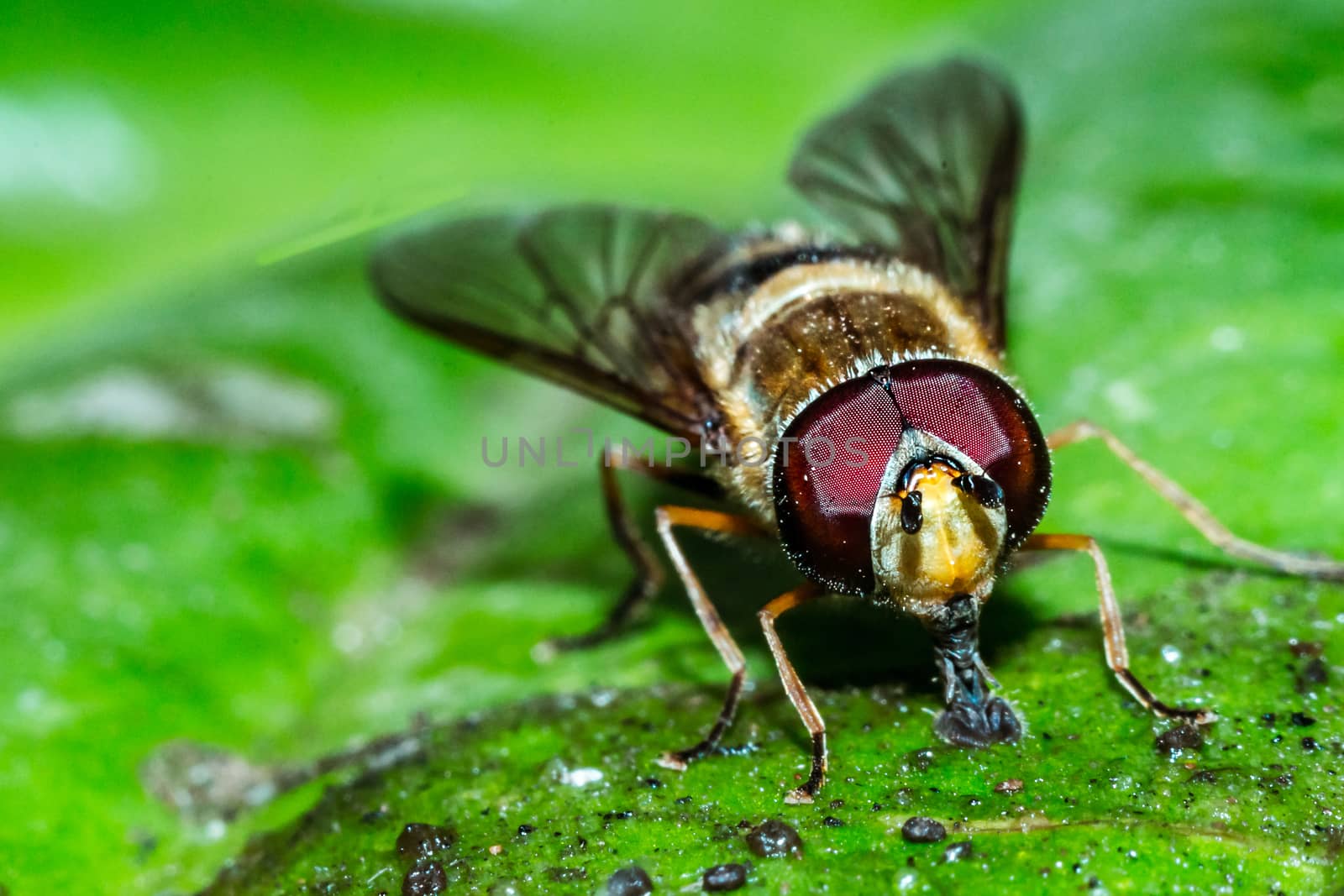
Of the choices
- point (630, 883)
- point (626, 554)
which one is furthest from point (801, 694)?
point (626, 554)

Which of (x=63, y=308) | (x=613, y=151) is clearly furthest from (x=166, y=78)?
(x=613, y=151)

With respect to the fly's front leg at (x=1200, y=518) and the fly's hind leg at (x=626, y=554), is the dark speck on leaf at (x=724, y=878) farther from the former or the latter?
the fly's front leg at (x=1200, y=518)

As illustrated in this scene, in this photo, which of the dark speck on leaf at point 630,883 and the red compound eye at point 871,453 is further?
the red compound eye at point 871,453

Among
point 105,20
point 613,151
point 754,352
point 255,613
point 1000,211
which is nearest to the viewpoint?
point 754,352

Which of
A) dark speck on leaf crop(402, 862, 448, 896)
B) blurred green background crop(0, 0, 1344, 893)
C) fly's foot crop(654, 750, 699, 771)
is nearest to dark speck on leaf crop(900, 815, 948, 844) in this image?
blurred green background crop(0, 0, 1344, 893)

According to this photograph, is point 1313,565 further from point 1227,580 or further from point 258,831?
point 258,831

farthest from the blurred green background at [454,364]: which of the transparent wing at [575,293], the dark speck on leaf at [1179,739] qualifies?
the transparent wing at [575,293]
